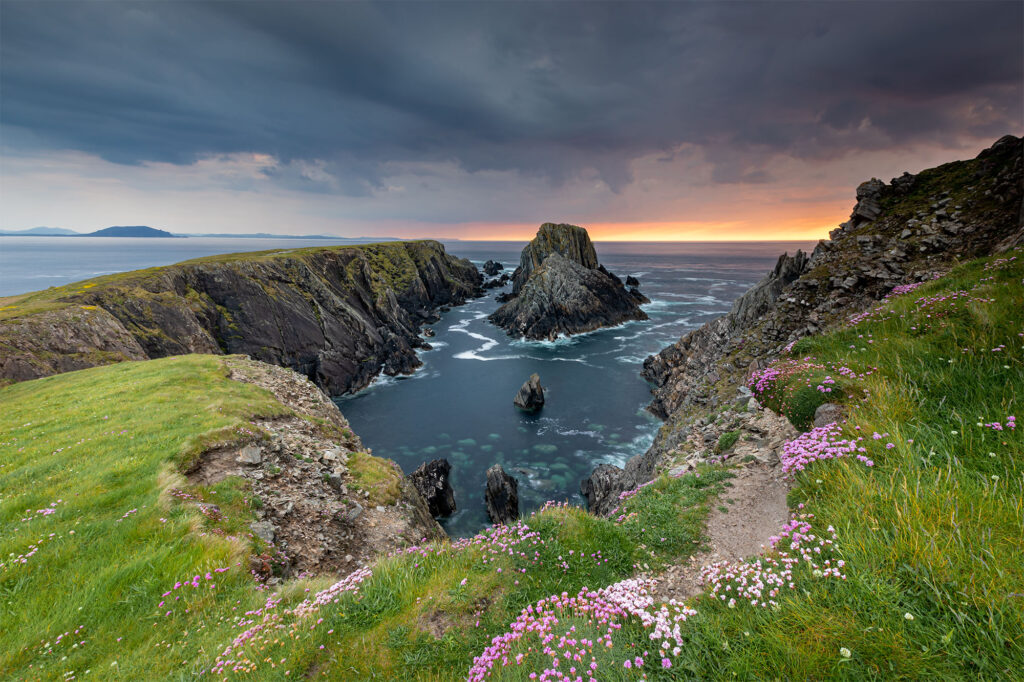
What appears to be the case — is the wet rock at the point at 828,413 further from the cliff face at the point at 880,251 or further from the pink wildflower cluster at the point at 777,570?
the cliff face at the point at 880,251

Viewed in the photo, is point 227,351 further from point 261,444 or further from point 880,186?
point 880,186

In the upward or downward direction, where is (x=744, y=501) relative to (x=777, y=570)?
downward

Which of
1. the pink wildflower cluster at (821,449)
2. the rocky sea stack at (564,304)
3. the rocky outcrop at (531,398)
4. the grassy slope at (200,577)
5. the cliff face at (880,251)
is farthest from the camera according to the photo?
the rocky sea stack at (564,304)

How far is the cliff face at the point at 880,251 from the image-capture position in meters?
16.6

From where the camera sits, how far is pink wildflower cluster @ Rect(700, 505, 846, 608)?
4.07 m

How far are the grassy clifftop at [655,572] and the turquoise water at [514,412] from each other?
759 inches

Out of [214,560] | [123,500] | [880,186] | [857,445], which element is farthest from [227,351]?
[880,186]

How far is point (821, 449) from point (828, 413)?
89.2 inches

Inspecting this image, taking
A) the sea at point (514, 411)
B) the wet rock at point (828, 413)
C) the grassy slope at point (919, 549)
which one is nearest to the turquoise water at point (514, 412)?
the sea at point (514, 411)

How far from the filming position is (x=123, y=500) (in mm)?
8945

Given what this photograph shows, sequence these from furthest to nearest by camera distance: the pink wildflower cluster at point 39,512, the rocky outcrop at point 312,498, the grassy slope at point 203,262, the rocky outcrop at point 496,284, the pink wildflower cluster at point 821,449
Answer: the rocky outcrop at point 496,284, the grassy slope at point 203,262, the rocky outcrop at point 312,498, the pink wildflower cluster at point 39,512, the pink wildflower cluster at point 821,449

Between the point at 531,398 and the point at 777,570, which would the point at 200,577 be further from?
the point at 531,398

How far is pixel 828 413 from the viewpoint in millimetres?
8188

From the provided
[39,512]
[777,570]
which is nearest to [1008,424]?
[777,570]
